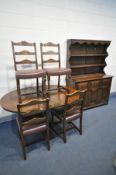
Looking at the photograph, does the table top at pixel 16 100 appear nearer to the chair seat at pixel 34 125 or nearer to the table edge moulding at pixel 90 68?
the chair seat at pixel 34 125

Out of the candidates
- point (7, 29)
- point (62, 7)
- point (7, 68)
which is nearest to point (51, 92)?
point (7, 68)

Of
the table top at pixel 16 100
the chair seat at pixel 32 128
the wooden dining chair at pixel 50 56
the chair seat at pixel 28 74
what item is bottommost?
the chair seat at pixel 32 128

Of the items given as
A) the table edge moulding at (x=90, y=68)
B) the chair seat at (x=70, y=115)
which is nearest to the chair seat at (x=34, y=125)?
the chair seat at (x=70, y=115)

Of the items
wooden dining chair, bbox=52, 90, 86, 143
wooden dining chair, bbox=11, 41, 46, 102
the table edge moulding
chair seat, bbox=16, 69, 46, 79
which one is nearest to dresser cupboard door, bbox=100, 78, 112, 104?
the table edge moulding

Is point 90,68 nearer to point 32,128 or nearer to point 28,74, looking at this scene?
point 28,74

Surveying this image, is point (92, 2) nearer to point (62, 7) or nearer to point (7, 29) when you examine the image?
point (62, 7)

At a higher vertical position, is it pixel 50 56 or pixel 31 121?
pixel 50 56

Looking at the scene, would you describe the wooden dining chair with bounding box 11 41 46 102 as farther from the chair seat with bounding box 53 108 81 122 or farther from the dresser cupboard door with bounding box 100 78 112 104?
the dresser cupboard door with bounding box 100 78 112 104

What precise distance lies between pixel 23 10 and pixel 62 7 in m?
0.86

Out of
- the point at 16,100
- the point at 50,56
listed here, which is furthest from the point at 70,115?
the point at 50,56

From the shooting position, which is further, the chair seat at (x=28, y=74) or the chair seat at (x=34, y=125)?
the chair seat at (x=28, y=74)

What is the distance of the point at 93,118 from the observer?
285cm

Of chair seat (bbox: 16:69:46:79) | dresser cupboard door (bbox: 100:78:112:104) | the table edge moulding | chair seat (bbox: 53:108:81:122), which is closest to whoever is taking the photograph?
chair seat (bbox: 16:69:46:79)

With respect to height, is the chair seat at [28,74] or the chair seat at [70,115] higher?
the chair seat at [28,74]
